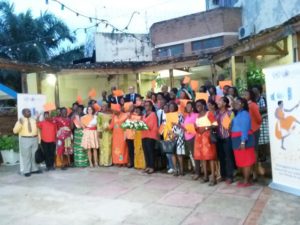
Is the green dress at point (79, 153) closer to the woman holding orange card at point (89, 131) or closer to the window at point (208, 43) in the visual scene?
the woman holding orange card at point (89, 131)

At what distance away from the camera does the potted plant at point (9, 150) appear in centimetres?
1061

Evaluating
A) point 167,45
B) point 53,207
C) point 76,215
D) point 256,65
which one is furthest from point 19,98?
point 167,45

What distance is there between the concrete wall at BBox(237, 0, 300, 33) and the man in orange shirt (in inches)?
380

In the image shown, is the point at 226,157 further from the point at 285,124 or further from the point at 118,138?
the point at 118,138

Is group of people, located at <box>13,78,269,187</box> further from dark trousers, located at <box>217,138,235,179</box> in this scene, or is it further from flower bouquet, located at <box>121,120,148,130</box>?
flower bouquet, located at <box>121,120,148,130</box>

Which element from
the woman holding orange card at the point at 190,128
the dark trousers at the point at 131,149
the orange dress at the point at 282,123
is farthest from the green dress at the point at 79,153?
the orange dress at the point at 282,123

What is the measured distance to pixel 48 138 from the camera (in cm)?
916

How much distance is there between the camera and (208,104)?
7.20 m

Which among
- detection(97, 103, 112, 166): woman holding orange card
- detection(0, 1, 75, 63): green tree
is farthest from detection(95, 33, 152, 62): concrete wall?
detection(97, 103, 112, 166): woman holding orange card

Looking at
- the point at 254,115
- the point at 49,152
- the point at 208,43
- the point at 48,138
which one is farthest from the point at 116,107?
the point at 208,43

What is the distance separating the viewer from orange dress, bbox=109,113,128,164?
9.20m

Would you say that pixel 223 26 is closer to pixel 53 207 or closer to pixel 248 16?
pixel 248 16

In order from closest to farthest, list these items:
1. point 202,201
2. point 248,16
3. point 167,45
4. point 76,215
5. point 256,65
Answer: point 76,215 < point 202,201 < point 256,65 < point 248,16 < point 167,45

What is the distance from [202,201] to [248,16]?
51.6 feet
